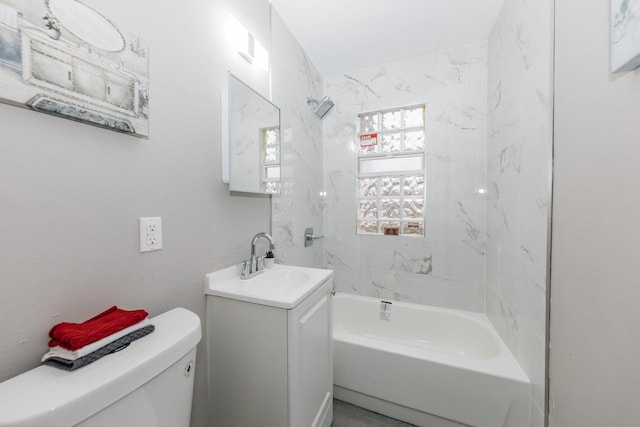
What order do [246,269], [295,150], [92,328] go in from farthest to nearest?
[295,150]
[246,269]
[92,328]

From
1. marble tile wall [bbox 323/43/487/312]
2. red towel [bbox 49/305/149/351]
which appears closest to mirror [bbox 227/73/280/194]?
red towel [bbox 49/305/149/351]

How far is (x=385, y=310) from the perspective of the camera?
83.4 inches

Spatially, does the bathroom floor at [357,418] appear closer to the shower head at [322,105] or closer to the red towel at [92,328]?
the red towel at [92,328]

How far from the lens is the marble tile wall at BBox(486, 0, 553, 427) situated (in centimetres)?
109

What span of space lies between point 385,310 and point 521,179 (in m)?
1.42

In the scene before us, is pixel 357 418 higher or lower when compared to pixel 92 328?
lower

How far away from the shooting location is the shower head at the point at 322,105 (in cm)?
202

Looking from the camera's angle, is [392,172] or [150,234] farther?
[392,172]

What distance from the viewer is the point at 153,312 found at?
2.93 ft

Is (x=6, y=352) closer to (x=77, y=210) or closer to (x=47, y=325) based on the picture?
(x=47, y=325)

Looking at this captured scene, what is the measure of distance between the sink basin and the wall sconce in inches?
46.4

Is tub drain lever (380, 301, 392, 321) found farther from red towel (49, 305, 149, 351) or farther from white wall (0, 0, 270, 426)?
red towel (49, 305, 149, 351)

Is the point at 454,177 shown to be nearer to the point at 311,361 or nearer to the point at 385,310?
the point at 385,310

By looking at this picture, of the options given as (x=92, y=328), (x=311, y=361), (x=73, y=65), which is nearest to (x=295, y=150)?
(x=73, y=65)
